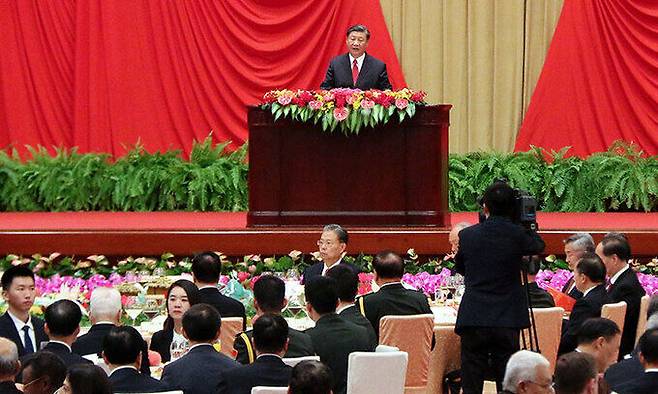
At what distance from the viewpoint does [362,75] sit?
10.4 meters

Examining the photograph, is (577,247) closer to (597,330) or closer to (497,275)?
(497,275)

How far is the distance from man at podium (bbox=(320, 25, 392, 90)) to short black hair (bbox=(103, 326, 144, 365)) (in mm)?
5402

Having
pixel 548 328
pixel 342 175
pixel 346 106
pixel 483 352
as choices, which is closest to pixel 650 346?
pixel 483 352

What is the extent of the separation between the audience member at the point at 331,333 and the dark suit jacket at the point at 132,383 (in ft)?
3.20

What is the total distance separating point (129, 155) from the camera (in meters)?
12.9

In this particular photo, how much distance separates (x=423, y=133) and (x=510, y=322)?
3788 millimetres

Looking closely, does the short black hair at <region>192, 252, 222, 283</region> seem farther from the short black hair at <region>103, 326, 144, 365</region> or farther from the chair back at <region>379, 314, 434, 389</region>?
the short black hair at <region>103, 326, 144, 365</region>

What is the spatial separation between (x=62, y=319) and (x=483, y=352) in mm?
2207

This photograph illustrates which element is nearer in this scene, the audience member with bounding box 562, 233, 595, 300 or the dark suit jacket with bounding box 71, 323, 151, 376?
the dark suit jacket with bounding box 71, 323, 151, 376

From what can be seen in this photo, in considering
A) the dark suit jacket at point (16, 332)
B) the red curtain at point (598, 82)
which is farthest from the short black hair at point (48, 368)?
the red curtain at point (598, 82)

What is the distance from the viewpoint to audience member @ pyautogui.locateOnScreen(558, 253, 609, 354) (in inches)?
274

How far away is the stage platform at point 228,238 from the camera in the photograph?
1002cm

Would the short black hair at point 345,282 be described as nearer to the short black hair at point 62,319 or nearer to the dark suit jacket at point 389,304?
the dark suit jacket at point 389,304

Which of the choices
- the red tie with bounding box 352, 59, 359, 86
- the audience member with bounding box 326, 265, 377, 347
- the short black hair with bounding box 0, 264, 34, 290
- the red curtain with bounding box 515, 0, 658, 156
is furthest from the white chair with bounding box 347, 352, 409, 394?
the red curtain with bounding box 515, 0, 658, 156
